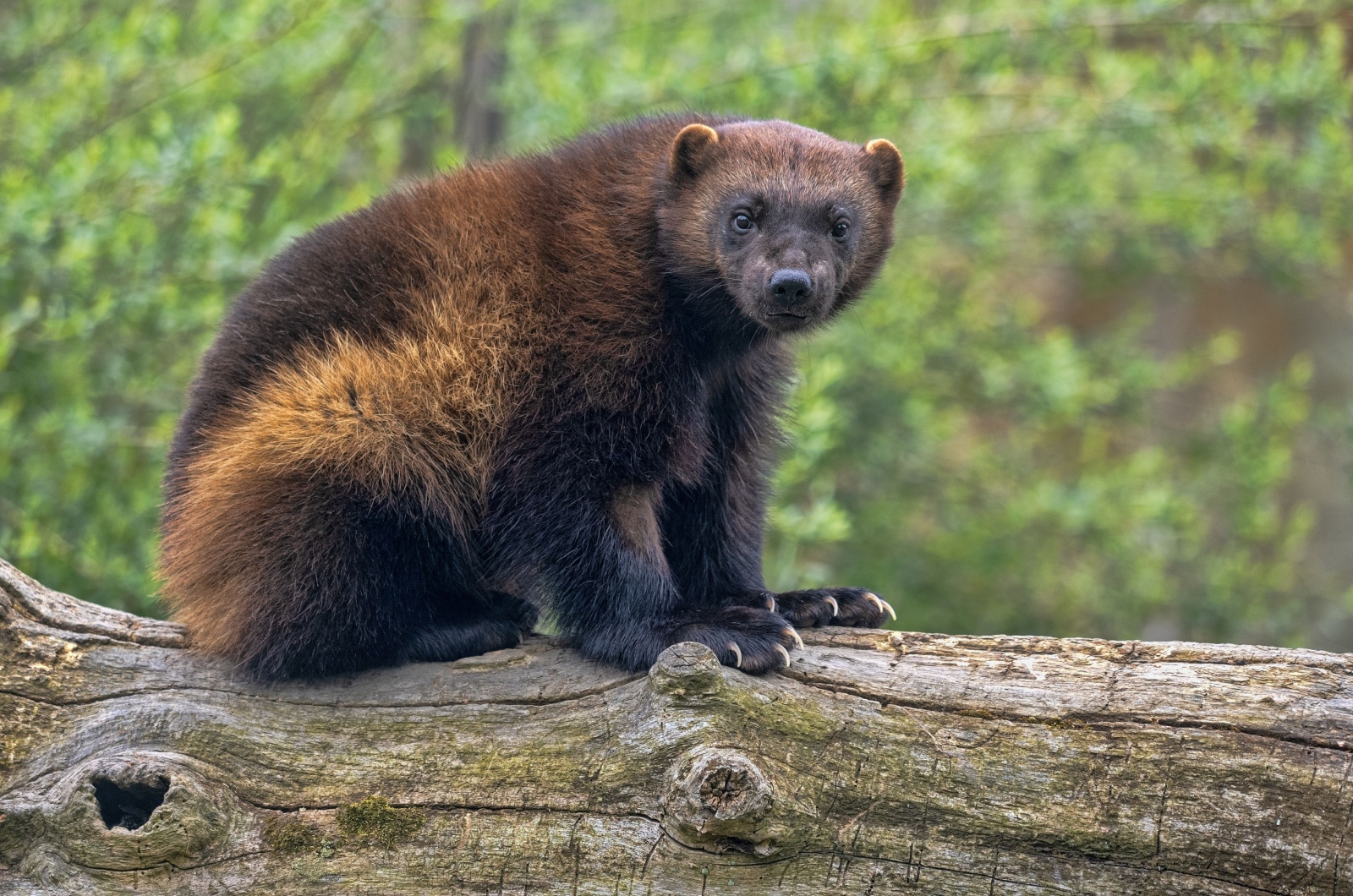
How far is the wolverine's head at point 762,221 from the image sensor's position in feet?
12.1

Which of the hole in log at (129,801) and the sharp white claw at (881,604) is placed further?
the sharp white claw at (881,604)

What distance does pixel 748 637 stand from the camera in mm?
3354

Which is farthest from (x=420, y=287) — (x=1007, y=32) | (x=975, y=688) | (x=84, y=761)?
(x=1007, y=32)

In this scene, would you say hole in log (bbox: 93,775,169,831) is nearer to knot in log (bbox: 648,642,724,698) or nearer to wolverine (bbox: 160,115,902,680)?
wolverine (bbox: 160,115,902,680)

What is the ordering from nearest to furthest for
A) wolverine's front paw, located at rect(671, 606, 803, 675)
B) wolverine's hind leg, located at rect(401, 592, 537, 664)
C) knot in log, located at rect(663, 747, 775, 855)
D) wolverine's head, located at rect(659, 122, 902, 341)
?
knot in log, located at rect(663, 747, 775, 855) → wolverine's front paw, located at rect(671, 606, 803, 675) → wolverine's hind leg, located at rect(401, 592, 537, 664) → wolverine's head, located at rect(659, 122, 902, 341)

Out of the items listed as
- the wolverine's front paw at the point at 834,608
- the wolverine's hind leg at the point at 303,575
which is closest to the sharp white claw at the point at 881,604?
the wolverine's front paw at the point at 834,608

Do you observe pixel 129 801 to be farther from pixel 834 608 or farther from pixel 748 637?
pixel 834 608

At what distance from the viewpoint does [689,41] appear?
7.61m

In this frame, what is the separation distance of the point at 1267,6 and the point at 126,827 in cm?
603

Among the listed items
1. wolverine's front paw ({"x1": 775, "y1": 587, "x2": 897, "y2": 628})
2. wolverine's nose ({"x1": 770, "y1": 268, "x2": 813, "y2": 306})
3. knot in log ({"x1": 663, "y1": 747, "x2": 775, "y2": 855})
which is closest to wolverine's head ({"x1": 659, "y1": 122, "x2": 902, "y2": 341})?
wolverine's nose ({"x1": 770, "y1": 268, "x2": 813, "y2": 306})

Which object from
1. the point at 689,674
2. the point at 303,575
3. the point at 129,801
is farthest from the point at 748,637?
the point at 129,801

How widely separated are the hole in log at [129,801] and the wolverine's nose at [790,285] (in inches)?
79.9

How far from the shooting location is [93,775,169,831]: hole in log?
3.08 m

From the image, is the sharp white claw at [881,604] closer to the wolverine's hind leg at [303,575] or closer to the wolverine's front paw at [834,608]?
the wolverine's front paw at [834,608]
